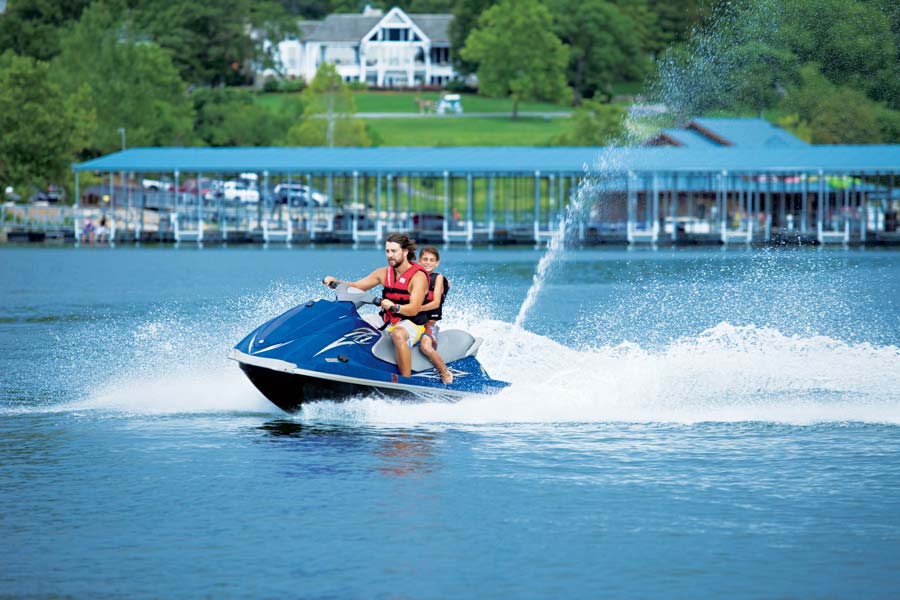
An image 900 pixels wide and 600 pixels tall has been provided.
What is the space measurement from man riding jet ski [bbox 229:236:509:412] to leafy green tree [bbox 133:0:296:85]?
420ft

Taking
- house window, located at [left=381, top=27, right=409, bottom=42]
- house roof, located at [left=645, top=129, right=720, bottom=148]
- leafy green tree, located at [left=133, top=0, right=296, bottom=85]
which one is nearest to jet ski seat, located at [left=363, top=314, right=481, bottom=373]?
house roof, located at [left=645, top=129, right=720, bottom=148]

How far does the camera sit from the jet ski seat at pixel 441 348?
1755cm

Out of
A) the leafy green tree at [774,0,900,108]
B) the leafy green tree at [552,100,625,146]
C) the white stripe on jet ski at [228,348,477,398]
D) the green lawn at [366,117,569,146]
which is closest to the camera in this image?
the white stripe on jet ski at [228,348,477,398]

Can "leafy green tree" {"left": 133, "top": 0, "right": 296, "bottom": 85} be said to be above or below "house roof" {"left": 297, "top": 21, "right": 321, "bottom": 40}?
below

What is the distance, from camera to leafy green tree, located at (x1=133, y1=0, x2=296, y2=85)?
147m

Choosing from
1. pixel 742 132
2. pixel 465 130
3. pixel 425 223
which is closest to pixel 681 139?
pixel 742 132

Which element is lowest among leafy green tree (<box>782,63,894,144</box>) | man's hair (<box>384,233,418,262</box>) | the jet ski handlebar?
the jet ski handlebar

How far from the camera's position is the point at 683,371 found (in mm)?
22391

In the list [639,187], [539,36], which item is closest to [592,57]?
[539,36]

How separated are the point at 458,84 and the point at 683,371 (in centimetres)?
15391

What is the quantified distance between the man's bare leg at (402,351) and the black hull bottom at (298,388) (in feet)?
1.20

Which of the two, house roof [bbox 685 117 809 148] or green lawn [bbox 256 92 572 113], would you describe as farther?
green lawn [bbox 256 92 572 113]

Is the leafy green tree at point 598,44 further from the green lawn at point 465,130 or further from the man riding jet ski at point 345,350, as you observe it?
the man riding jet ski at point 345,350

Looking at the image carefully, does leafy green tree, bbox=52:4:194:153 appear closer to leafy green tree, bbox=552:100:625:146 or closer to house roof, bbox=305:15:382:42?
leafy green tree, bbox=552:100:625:146
